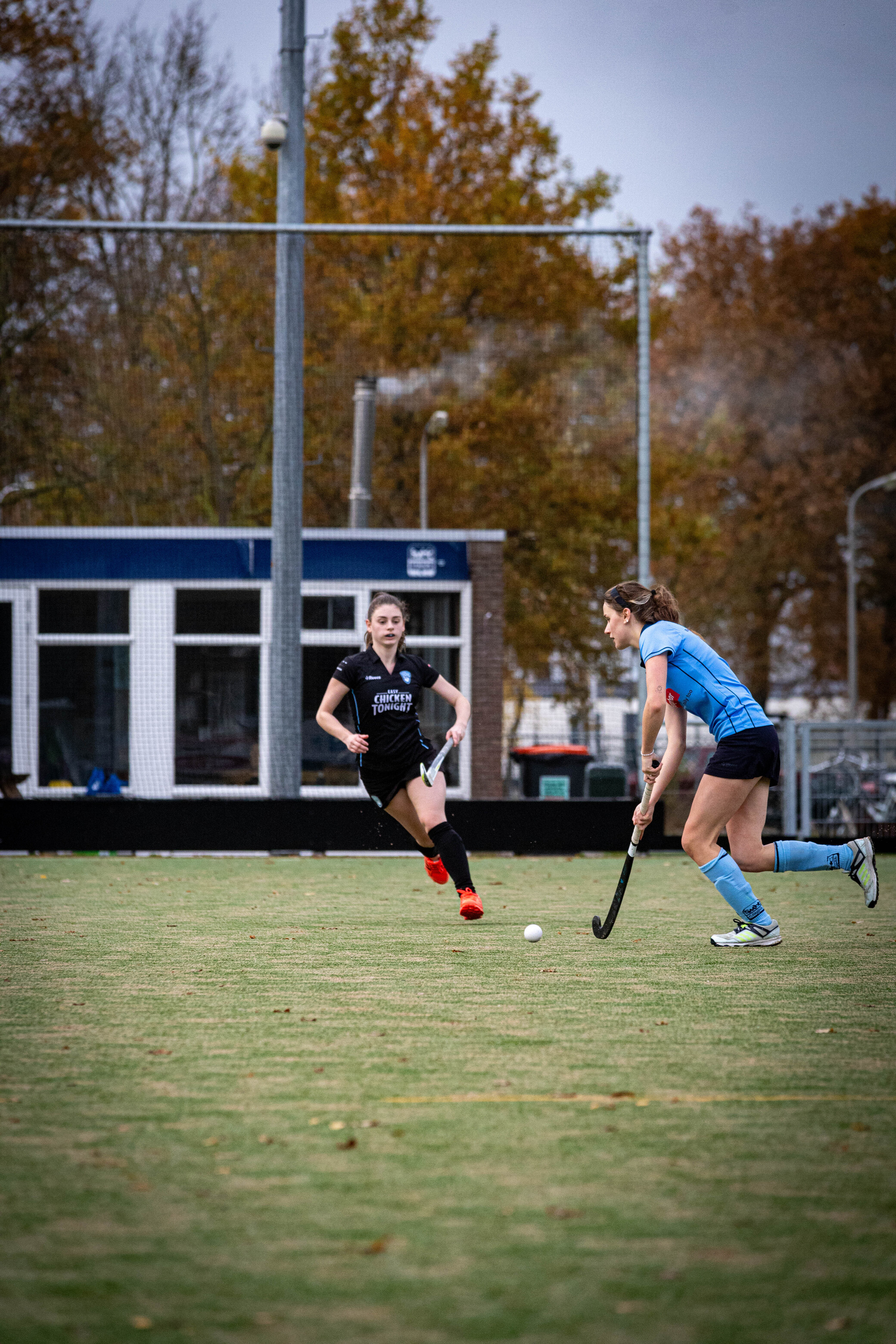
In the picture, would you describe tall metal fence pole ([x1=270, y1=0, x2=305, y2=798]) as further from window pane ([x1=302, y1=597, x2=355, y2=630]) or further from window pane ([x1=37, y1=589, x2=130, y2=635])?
window pane ([x1=37, y1=589, x2=130, y2=635])

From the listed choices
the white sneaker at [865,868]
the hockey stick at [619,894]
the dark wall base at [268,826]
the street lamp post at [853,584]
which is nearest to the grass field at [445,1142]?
the hockey stick at [619,894]

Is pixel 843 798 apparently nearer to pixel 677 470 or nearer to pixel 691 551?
pixel 677 470

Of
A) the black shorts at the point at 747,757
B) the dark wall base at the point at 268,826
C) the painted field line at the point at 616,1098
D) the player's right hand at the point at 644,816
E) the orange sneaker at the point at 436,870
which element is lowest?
the dark wall base at the point at 268,826

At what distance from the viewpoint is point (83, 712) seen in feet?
47.8

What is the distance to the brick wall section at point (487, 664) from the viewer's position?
14.4 m

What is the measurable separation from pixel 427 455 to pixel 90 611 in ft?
12.3

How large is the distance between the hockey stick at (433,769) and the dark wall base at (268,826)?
13.3 feet

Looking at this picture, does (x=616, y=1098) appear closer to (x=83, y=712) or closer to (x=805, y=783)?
(x=805, y=783)

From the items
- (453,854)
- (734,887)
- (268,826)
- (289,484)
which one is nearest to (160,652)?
(289,484)

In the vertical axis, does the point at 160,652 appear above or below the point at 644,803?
above

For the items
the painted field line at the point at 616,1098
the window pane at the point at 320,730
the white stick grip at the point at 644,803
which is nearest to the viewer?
the painted field line at the point at 616,1098

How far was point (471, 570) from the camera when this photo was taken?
1557cm

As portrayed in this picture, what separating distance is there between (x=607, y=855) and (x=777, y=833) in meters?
1.51

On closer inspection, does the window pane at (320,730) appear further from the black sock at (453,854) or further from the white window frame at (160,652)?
the black sock at (453,854)
